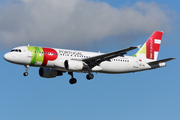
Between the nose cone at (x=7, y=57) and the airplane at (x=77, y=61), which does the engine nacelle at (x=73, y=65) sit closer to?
the airplane at (x=77, y=61)

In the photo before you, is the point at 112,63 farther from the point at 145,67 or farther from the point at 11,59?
the point at 11,59

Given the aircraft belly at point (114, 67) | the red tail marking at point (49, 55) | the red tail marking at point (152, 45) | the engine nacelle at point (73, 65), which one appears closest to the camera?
the red tail marking at point (49, 55)

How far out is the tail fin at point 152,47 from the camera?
2384 inches

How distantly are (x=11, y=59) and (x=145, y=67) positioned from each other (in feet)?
70.4

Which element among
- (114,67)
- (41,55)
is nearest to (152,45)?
(114,67)

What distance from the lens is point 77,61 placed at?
168 ft

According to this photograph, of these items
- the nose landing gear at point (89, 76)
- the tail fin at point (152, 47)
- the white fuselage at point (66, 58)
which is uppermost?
the tail fin at point (152, 47)

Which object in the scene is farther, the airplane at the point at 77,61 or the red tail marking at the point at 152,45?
the red tail marking at the point at 152,45

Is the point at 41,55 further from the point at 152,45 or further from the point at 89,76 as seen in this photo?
the point at 152,45

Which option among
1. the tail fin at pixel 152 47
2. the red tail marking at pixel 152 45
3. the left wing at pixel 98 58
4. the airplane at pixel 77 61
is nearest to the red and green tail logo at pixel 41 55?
the airplane at pixel 77 61

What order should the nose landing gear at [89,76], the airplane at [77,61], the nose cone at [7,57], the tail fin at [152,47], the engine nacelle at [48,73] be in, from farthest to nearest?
the tail fin at [152,47] → the engine nacelle at [48,73] → the nose landing gear at [89,76] → the airplane at [77,61] → the nose cone at [7,57]

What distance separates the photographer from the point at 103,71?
5450cm

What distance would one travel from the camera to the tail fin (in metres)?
60.6

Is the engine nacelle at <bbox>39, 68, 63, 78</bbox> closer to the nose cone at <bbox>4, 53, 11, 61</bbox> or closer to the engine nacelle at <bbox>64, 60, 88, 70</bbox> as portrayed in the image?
the engine nacelle at <bbox>64, 60, 88, 70</bbox>
